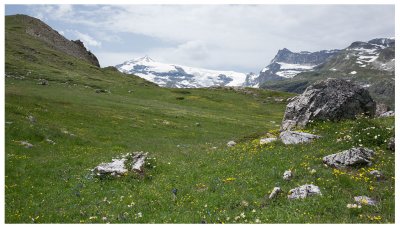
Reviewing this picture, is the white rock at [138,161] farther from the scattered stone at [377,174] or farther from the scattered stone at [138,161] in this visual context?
the scattered stone at [377,174]

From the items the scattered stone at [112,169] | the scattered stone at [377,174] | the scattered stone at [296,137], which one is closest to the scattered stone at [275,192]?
the scattered stone at [377,174]

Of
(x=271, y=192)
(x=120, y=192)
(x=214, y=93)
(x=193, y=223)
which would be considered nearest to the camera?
(x=193, y=223)

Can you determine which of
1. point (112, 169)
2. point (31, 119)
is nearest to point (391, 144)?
point (112, 169)

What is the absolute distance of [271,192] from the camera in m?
18.2

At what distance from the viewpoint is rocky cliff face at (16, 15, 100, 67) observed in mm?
171500

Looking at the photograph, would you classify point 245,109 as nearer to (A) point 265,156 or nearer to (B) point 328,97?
(B) point 328,97

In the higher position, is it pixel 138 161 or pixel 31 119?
pixel 31 119

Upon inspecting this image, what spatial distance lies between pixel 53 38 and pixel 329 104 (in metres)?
170

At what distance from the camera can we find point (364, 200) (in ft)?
52.6

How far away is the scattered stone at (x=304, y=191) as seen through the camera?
17.2 m

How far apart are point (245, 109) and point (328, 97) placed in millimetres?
69786

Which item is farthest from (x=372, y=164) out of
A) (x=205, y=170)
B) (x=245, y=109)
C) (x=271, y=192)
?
(x=245, y=109)

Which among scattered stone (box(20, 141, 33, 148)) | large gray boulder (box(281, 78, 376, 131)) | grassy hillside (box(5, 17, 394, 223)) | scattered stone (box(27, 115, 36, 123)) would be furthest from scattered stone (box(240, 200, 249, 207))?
scattered stone (box(27, 115, 36, 123))

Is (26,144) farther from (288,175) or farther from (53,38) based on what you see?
(53,38)
